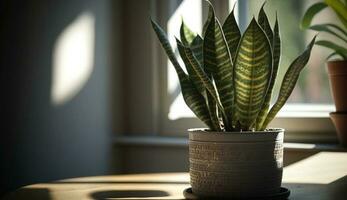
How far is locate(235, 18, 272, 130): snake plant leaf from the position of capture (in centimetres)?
84

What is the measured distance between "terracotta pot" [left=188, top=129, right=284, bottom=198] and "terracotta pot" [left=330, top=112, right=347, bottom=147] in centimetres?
79

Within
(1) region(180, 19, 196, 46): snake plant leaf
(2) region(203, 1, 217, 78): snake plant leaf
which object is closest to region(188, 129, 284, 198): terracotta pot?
(2) region(203, 1, 217, 78): snake plant leaf

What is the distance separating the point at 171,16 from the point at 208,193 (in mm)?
1223

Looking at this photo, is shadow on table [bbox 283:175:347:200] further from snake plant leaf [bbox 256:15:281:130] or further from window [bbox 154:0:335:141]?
window [bbox 154:0:335:141]

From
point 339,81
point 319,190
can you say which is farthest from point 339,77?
point 319,190

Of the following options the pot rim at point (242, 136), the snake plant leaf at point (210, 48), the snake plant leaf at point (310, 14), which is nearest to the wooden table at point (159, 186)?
the pot rim at point (242, 136)

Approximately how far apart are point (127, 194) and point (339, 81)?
89 cm

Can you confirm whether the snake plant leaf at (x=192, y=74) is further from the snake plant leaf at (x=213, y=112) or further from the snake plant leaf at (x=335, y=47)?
the snake plant leaf at (x=335, y=47)

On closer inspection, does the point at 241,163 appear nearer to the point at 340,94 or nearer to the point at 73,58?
the point at 340,94

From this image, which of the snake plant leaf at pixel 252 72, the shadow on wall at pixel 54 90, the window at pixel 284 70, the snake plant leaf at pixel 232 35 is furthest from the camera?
the window at pixel 284 70

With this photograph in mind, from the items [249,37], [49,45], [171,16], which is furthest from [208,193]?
[171,16]

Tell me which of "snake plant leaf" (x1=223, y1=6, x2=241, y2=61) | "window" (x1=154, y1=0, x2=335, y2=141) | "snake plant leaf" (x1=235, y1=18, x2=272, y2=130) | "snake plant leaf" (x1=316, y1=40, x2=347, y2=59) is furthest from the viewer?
"window" (x1=154, y1=0, x2=335, y2=141)

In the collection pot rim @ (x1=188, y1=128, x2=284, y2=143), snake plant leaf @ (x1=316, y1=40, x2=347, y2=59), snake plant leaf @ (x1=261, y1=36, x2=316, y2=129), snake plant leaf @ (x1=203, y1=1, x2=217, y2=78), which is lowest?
pot rim @ (x1=188, y1=128, x2=284, y2=143)

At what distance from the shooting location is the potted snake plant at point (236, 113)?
86 centimetres
